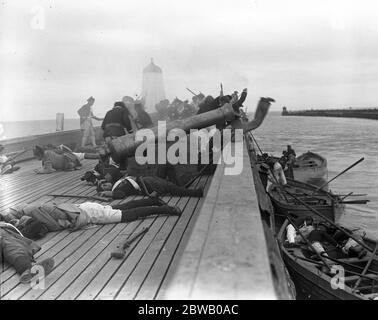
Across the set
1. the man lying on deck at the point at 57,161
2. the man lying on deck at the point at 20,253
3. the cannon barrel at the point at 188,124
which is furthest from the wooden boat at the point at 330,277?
the man lying on deck at the point at 57,161

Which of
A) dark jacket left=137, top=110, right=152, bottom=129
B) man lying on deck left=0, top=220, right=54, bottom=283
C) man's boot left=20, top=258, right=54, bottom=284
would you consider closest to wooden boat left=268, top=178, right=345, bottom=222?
dark jacket left=137, top=110, right=152, bottom=129

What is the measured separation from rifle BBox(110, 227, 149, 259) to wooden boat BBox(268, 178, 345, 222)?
26.1ft

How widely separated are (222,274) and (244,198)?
1729 millimetres

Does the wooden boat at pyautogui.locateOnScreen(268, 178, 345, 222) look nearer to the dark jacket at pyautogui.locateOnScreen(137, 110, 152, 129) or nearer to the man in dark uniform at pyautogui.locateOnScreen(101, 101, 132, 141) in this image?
the dark jacket at pyautogui.locateOnScreen(137, 110, 152, 129)

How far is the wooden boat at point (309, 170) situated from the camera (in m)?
→ 23.5

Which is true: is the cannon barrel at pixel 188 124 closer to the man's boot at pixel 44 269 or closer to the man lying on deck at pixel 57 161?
the man lying on deck at pixel 57 161

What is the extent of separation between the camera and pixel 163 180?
7.46 m

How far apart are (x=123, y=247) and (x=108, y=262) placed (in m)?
0.32

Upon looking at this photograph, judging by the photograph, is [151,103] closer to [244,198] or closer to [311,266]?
[311,266]

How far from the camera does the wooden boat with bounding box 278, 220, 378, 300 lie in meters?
7.12

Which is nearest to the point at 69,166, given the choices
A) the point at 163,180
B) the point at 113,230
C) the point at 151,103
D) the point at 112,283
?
the point at 163,180

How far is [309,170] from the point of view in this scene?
23.7m

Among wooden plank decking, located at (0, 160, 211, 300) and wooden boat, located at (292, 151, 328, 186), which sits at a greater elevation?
wooden plank decking, located at (0, 160, 211, 300)
